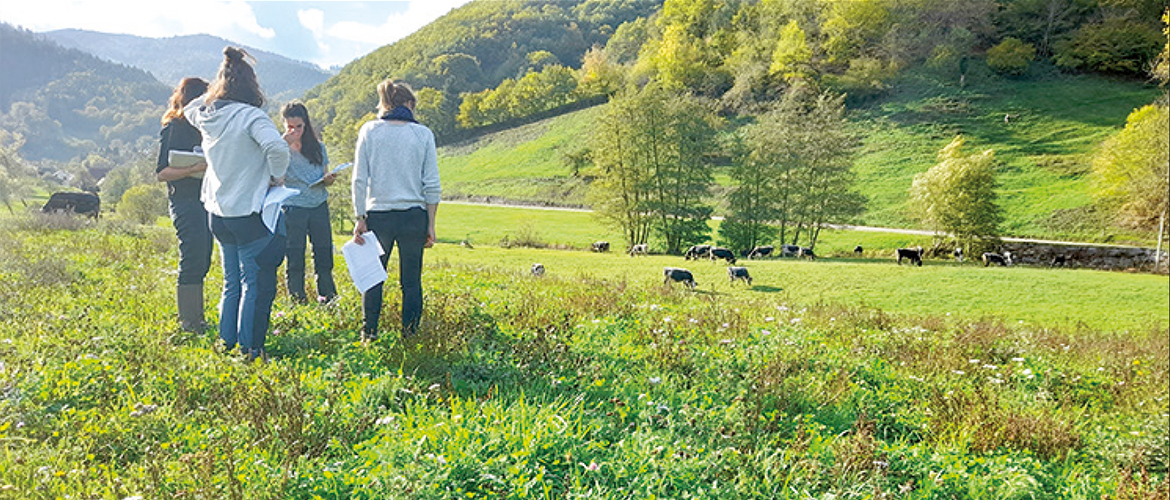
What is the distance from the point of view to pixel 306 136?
304 inches

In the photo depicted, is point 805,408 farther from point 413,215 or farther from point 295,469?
point 413,215

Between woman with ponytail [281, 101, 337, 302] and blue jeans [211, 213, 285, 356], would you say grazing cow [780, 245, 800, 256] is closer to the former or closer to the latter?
woman with ponytail [281, 101, 337, 302]

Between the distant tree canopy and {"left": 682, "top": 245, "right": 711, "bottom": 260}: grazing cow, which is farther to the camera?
the distant tree canopy

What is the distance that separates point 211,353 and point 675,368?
4.15 metres

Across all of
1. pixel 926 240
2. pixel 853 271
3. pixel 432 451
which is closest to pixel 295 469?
pixel 432 451

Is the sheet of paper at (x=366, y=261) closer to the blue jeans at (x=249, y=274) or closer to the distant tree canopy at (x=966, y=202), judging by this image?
the blue jeans at (x=249, y=274)

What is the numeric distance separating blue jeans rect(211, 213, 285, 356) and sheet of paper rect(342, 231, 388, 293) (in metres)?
0.64

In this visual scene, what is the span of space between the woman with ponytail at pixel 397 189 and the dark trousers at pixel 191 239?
1.78 metres

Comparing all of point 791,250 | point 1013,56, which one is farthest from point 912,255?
point 1013,56

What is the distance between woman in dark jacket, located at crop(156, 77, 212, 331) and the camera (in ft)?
19.9

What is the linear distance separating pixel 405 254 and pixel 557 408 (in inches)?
109

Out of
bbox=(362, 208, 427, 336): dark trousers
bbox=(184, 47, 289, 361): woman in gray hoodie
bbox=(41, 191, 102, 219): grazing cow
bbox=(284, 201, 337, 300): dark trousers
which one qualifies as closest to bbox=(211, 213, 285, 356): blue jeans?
bbox=(184, 47, 289, 361): woman in gray hoodie

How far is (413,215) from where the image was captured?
19.4 ft

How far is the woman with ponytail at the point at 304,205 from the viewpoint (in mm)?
7582
